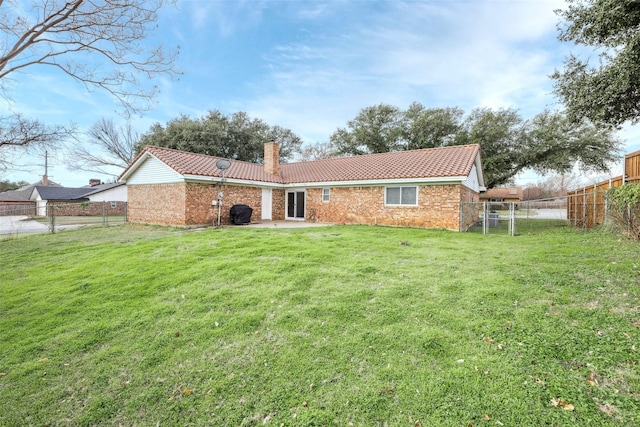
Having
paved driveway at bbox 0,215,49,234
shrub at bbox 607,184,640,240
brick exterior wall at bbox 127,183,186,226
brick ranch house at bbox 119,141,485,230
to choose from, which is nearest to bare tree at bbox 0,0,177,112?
brick ranch house at bbox 119,141,485,230

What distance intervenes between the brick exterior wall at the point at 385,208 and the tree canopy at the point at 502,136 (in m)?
9.90

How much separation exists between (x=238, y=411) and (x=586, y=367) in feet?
10.5

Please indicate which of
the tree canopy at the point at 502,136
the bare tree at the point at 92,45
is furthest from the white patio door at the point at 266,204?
the tree canopy at the point at 502,136

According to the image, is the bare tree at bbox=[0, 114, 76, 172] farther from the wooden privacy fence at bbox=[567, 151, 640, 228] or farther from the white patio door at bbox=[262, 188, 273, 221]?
the wooden privacy fence at bbox=[567, 151, 640, 228]

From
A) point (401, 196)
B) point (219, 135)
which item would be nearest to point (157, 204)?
point (401, 196)

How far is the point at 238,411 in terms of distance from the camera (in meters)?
2.48

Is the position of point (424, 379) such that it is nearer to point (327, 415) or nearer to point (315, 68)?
point (327, 415)

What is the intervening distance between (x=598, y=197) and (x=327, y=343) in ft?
45.8

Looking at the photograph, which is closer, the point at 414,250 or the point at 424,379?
the point at 424,379

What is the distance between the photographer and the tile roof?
12.9 meters

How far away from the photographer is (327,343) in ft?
11.0

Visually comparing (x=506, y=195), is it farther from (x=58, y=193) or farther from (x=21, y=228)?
(x=58, y=193)

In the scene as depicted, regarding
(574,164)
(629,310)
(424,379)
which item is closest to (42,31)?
(424,379)

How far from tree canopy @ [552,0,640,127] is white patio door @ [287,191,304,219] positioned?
483 inches
